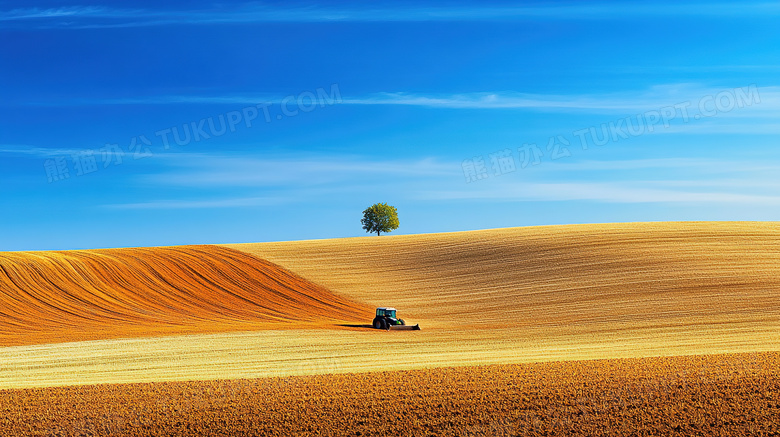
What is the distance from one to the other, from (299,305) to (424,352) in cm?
1581

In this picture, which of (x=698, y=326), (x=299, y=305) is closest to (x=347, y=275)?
(x=299, y=305)

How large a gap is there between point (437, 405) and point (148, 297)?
96.2ft

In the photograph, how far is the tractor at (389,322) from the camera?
29.4 metres

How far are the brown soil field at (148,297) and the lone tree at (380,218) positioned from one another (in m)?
31.7

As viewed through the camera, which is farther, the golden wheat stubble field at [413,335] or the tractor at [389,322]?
the tractor at [389,322]

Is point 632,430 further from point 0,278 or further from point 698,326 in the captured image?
point 0,278

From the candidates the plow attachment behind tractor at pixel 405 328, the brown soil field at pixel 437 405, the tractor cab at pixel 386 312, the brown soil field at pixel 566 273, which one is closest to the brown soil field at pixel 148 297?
the brown soil field at pixel 566 273

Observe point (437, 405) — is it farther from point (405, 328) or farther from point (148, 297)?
point (148, 297)

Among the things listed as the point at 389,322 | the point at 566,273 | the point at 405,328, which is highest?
the point at 566,273

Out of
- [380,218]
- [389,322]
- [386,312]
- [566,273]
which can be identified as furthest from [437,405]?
[380,218]

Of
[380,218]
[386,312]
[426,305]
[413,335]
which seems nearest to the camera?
[413,335]

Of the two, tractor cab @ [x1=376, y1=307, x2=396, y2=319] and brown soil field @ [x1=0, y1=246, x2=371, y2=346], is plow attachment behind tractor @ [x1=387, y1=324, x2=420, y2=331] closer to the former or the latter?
tractor cab @ [x1=376, y1=307, x2=396, y2=319]

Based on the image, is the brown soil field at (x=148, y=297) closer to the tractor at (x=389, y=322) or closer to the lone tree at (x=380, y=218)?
the tractor at (x=389, y=322)

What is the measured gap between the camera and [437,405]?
39.0ft
